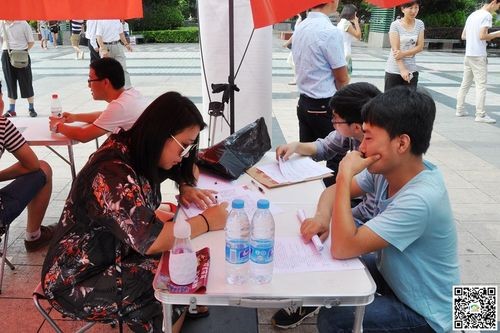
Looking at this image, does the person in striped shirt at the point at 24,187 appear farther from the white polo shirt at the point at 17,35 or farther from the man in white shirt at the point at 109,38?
the man in white shirt at the point at 109,38

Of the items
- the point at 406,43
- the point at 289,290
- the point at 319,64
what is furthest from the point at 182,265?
the point at 406,43

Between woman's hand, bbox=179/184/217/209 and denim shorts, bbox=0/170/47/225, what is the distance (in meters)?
1.12

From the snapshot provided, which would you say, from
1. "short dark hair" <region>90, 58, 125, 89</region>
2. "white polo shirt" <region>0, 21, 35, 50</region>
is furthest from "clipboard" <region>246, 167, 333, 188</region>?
"white polo shirt" <region>0, 21, 35, 50</region>

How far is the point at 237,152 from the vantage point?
97.7 inches

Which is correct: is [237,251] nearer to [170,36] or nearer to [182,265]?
[182,265]

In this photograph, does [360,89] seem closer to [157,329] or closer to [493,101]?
[157,329]

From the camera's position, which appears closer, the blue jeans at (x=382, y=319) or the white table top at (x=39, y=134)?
the blue jeans at (x=382, y=319)

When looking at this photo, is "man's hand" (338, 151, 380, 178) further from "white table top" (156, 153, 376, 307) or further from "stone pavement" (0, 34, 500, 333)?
"stone pavement" (0, 34, 500, 333)

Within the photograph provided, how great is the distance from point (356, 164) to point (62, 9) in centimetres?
210

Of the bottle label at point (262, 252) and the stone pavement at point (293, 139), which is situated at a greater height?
the bottle label at point (262, 252)

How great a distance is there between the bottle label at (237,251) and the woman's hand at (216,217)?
37 centimetres

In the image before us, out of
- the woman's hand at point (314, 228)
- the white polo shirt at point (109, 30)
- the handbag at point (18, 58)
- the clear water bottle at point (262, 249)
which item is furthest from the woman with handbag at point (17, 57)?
the clear water bottle at point (262, 249)

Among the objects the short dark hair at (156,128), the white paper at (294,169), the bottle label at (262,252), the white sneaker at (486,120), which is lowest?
the white sneaker at (486,120)

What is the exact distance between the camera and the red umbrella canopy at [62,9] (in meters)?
2.56
